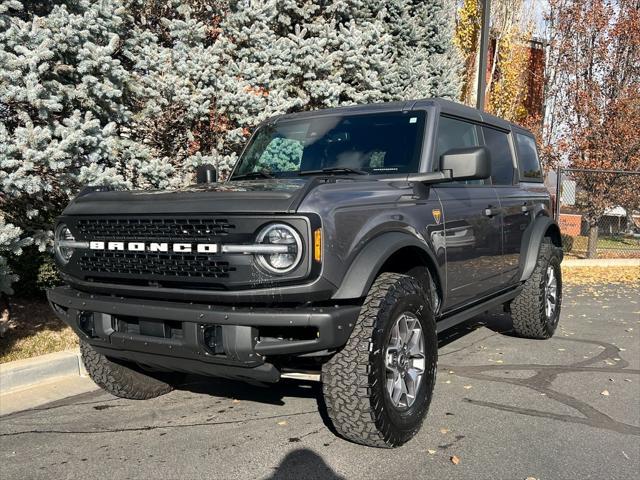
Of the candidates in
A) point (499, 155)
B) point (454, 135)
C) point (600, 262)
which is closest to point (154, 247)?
point (454, 135)

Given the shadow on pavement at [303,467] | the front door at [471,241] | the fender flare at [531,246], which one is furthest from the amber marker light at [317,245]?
the fender flare at [531,246]

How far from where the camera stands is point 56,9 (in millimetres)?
4977

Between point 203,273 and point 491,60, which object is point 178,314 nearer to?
point 203,273

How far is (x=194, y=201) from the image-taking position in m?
2.98

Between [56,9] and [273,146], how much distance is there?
2246 millimetres

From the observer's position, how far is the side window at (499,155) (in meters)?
5.03

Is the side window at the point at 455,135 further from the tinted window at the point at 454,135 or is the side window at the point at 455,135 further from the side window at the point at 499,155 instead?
the side window at the point at 499,155

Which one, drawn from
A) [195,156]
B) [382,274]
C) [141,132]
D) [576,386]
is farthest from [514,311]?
[141,132]

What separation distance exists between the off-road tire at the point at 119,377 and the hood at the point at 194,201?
103 cm

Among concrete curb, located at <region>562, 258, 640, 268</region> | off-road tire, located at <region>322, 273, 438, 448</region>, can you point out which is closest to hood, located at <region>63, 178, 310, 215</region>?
off-road tire, located at <region>322, 273, 438, 448</region>

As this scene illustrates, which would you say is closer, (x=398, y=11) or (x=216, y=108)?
(x=216, y=108)

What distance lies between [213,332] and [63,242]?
1261 mm

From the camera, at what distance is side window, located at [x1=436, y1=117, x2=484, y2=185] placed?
162 inches

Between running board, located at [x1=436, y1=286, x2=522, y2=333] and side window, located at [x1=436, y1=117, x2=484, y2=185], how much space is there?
960mm
